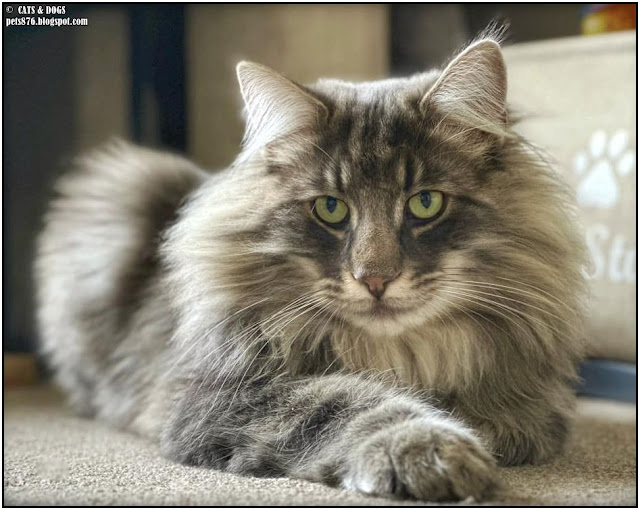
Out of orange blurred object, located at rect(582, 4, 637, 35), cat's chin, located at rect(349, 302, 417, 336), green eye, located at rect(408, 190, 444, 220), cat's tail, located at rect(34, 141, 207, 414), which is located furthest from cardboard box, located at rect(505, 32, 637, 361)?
cat's tail, located at rect(34, 141, 207, 414)

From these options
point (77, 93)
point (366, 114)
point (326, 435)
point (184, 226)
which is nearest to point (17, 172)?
point (77, 93)

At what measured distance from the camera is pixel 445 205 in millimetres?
1399

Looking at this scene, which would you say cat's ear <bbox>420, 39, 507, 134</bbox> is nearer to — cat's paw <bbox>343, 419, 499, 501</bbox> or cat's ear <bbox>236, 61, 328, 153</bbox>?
cat's ear <bbox>236, 61, 328, 153</bbox>

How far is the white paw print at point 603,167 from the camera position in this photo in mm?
2152

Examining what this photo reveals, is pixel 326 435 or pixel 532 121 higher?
pixel 532 121

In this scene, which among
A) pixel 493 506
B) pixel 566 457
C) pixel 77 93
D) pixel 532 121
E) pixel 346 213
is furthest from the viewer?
pixel 77 93

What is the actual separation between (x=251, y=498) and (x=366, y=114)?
734 millimetres

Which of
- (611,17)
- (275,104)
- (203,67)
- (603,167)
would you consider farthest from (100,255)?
(611,17)

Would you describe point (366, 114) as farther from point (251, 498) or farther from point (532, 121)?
point (532, 121)

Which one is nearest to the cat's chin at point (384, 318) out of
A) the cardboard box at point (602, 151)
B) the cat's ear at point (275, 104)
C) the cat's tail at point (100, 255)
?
the cat's ear at point (275, 104)

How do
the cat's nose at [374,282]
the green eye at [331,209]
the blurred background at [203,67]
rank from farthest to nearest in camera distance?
the blurred background at [203,67], the green eye at [331,209], the cat's nose at [374,282]

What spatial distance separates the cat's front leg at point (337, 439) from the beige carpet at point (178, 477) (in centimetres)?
3

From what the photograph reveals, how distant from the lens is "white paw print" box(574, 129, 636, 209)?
7.06 feet

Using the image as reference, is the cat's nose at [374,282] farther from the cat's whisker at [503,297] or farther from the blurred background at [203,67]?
the blurred background at [203,67]
